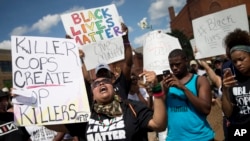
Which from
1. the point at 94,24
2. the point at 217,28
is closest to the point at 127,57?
the point at 94,24

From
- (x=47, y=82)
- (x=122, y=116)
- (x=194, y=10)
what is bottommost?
(x=122, y=116)

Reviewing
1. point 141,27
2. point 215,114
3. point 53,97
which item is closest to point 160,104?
point 53,97

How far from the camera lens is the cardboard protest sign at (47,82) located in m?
3.03

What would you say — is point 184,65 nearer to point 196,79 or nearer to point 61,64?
point 196,79

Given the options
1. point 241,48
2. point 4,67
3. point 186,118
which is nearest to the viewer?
point 241,48

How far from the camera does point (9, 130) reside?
356 cm

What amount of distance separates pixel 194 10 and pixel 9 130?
49210mm

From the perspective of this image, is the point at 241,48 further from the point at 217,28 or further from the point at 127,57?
the point at 217,28

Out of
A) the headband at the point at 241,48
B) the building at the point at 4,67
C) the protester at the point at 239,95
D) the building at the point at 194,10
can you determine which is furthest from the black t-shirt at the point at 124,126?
the building at the point at 4,67

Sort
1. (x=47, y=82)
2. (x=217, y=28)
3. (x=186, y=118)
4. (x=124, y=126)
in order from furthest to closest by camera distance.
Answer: (x=217, y=28), (x=47, y=82), (x=186, y=118), (x=124, y=126)

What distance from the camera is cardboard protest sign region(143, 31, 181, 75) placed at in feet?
18.8

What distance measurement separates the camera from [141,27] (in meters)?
6.38

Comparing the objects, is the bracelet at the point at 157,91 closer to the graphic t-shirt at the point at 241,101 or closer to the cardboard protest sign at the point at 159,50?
the graphic t-shirt at the point at 241,101

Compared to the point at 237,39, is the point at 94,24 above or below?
above
